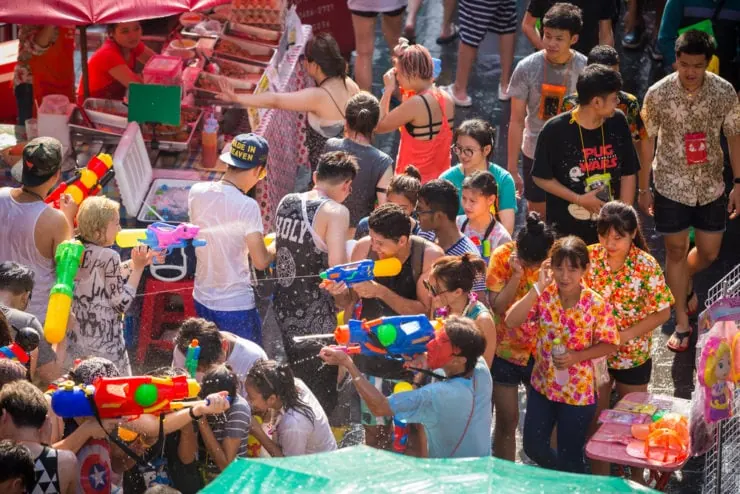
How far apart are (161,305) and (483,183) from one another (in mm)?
1994

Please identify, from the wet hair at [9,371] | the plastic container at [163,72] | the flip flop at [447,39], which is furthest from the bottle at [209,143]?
the flip flop at [447,39]

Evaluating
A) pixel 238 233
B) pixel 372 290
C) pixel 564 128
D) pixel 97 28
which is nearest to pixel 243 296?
pixel 238 233

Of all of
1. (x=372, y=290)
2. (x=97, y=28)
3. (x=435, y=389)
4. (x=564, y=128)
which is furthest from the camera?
(x=97, y=28)

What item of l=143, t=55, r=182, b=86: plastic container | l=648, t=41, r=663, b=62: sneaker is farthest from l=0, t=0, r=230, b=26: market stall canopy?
l=648, t=41, r=663, b=62: sneaker

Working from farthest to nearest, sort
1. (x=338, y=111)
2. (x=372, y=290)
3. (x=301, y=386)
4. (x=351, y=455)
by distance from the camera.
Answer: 1. (x=338, y=111)
2. (x=372, y=290)
3. (x=301, y=386)
4. (x=351, y=455)

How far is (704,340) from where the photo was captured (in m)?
5.63

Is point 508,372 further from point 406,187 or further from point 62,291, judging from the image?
point 62,291

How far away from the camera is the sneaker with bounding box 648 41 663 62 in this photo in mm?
10609

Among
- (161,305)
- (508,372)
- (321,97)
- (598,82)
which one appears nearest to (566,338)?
(508,372)

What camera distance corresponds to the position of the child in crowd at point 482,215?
6035 millimetres

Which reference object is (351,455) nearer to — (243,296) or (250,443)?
(250,443)

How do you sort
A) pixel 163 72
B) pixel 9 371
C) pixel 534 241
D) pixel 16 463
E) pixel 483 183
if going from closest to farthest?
pixel 16 463 < pixel 9 371 < pixel 534 241 < pixel 483 183 < pixel 163 72

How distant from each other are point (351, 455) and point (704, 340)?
2210 millimetres

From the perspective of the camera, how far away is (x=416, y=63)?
6.96 metres
